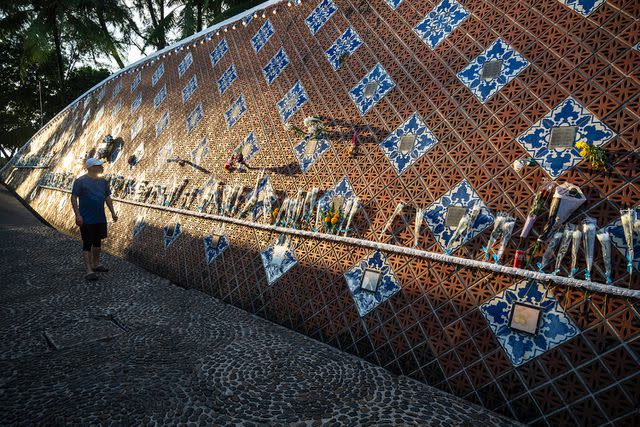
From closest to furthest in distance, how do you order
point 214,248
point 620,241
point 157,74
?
point 620,241 < point 214,248 < point 157,74

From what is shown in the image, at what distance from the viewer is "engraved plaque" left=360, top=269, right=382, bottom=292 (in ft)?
9.04

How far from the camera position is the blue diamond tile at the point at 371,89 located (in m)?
3.44

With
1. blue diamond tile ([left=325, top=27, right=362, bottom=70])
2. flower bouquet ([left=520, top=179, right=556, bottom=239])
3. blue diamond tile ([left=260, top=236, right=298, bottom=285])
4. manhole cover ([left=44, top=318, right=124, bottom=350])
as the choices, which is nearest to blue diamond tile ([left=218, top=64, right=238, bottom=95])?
blue diamond tile ([left=325, top=27, right=362, bottom=70])

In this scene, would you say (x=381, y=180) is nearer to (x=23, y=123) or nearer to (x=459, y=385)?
(x=459, y=385)

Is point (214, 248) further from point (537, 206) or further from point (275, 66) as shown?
point (537, 206)

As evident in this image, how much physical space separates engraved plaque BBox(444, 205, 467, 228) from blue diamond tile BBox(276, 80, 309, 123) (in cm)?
233

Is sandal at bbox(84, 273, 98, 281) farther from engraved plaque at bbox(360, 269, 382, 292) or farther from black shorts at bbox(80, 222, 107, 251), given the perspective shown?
engraved plaque at bbox(360, 269, 382, 292)

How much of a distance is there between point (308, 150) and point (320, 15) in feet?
7.20

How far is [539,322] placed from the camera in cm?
210

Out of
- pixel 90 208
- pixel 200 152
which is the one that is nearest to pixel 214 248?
pixel 90 208

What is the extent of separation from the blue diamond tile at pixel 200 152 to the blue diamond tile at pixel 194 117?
1.78 ft

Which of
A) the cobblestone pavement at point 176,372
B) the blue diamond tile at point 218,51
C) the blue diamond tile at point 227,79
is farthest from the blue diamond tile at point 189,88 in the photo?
the cobblestone pavement at point 176,372

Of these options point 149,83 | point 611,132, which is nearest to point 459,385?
point 611,132

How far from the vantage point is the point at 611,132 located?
224 cm
